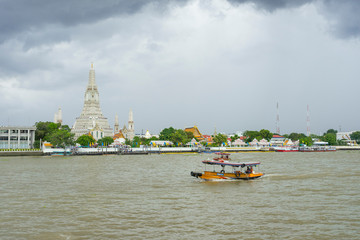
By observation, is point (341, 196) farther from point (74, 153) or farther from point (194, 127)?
point (194, 127)

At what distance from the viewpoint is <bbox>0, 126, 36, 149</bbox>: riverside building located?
114 meters

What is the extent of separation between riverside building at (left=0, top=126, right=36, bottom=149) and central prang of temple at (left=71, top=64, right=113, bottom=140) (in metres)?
53.7

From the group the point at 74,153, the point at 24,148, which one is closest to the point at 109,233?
the point at 74,153

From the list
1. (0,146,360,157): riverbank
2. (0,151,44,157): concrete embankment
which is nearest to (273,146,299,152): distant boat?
(0,146,360,157): riverbank

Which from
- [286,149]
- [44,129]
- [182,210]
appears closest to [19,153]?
[44,129]

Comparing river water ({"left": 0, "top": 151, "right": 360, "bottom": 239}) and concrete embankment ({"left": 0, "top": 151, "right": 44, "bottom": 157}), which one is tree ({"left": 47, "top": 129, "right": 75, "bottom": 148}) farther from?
river water ({"left": 0, "top": 151, "right": 360, "bottom": 239})

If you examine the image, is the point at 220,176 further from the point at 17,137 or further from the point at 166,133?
the point at 166,133

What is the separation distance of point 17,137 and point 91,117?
62.9 meters

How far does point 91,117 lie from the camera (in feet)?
586

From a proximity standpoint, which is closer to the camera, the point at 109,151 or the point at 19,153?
the point at 19,153

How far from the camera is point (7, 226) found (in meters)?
19.0

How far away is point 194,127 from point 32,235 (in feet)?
564

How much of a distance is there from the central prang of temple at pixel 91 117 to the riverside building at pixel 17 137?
2114 inches

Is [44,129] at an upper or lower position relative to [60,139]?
upper
